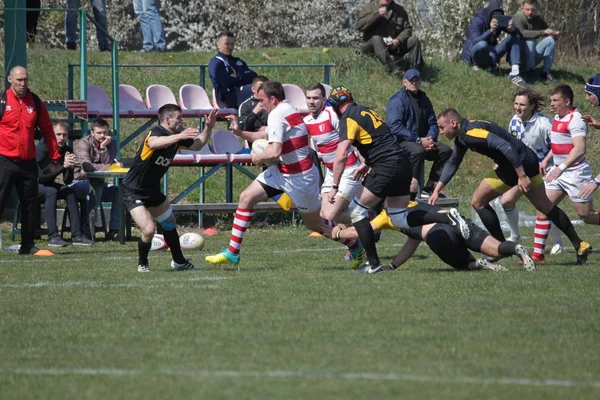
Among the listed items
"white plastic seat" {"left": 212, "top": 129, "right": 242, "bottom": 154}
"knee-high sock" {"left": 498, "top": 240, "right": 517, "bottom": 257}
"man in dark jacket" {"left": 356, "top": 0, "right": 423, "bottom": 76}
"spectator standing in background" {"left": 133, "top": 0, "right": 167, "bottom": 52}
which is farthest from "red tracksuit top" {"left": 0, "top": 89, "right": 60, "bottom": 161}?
"spectator standing in background" {"left": 133, "top": 0, "right": 167, "bottom": 52}

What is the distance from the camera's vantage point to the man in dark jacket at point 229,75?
17031mm

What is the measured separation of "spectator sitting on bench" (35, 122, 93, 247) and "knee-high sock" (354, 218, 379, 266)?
5.07m

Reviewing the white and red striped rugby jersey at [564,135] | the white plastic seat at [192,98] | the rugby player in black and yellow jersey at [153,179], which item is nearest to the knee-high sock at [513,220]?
the white and red striped rugby jersey at [564,135]

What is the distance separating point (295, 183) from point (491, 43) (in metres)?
12.1

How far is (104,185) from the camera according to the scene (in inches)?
616

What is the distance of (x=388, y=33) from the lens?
20344 millimetres

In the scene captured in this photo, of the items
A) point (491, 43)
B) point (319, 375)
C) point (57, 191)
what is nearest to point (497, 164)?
point (319, 375)

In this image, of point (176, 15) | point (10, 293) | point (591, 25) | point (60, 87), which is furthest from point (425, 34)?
point (10, 293)

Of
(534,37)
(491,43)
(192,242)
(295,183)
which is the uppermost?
(534,37)

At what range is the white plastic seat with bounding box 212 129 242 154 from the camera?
1720 cm

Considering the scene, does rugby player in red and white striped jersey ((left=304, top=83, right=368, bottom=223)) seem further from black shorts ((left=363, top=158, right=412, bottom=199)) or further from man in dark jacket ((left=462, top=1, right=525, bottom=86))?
man in dark jacket ((left=462, top=1, right=525, bottom=86))

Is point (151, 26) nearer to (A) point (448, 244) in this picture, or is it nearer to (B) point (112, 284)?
(B) point (112, 284)

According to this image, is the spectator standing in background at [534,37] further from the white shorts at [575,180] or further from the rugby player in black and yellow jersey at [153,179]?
the rugby player in black and yellow jersey at [153,179]

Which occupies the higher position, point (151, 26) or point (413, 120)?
point (151, 26)
